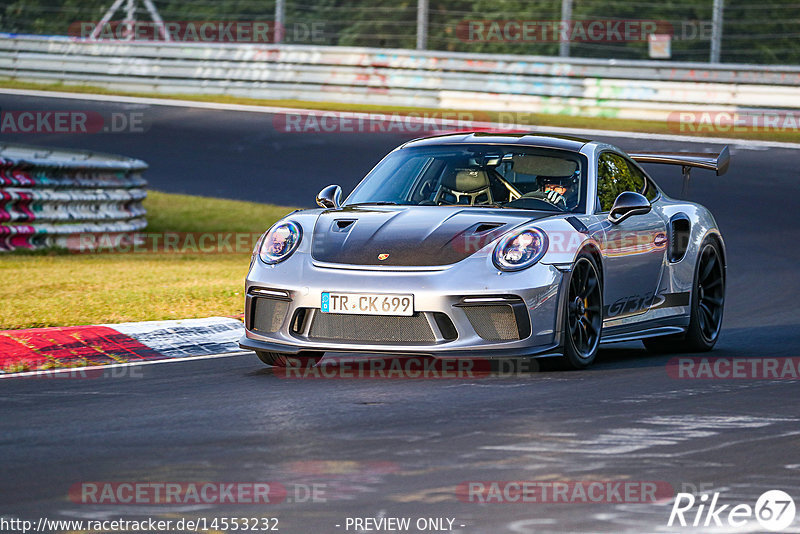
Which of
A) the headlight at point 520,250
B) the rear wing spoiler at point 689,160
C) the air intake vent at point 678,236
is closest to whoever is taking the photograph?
the headlight at point 520,250

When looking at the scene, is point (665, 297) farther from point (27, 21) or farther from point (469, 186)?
point (27, 21)

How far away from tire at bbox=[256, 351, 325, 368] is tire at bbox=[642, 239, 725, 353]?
2386 millimetres

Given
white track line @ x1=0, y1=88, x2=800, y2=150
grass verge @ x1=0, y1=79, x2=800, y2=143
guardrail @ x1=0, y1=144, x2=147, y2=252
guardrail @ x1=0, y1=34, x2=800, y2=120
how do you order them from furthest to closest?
guardrail @ x1=0, y1=34, x2=800, y2=120 → grass verge @ x1=0, y1=79, x2=800, y2=143 → white track line @ x1=0, y1=88, x2=800, y2=150 → guardrail @ x1=0, y1=144, x2=147, y2=252

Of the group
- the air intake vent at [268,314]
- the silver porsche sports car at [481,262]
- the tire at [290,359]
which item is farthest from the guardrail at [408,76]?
the air intake vent at [268,314]

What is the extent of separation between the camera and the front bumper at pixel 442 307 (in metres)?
7.02

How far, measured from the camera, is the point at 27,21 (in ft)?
99.8

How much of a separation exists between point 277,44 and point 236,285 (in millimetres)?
15093

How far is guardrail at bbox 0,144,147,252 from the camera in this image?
45.3ft

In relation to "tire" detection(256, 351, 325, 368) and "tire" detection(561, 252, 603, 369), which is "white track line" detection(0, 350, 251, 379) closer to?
"tire" detection(256, 351, 325, 368)

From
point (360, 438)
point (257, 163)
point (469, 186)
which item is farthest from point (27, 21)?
point (360, 438)

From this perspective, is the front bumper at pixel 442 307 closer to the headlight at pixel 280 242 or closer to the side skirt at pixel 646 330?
the headlight at pixel 280 242

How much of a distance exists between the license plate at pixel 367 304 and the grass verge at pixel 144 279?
2540 millimetres

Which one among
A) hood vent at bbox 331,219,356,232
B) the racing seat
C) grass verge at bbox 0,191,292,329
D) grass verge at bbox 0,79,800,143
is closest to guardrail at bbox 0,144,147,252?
grass verge at bbox 0,191,292,329

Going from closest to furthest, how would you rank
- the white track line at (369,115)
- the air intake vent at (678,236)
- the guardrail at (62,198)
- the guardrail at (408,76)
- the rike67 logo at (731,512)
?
the rike67 logo at (731,512) → the air intake vent at (678,236) → the guardrail at (62,198) → the white track line at (369,115) → the guardrail at (408,76)
